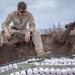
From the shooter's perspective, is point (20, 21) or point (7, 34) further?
point (20, 21)

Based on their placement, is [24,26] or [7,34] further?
[24,26]

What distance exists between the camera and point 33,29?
28.4 feet

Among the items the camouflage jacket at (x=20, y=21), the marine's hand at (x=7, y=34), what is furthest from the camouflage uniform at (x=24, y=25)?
the marine's hand at (x=7, y=34)

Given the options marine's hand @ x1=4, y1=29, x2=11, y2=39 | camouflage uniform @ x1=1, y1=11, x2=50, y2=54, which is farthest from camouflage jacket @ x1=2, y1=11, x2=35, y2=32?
marine's hand @ x1=4, y1=29, x2=11, y2=39

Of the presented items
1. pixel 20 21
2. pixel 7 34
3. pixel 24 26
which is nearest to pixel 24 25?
pixel 24 26

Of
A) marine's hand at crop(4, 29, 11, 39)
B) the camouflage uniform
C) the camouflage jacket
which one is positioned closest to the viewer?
marine's hand at crop(4, 29, 11, 39)

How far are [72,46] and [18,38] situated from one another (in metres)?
1.62

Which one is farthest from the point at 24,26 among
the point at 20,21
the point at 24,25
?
the point at 20,21

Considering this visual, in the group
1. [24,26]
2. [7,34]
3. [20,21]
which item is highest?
[20,21]

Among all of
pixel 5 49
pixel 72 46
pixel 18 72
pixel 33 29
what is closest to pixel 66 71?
pixel 18 72

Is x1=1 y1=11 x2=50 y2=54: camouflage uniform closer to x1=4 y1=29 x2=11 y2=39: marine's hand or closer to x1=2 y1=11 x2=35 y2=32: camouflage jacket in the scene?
x1=2 y1=11 x2=35 y2=32: camouflage jacket

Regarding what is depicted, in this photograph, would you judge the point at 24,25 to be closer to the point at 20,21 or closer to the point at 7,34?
the point at 20,21

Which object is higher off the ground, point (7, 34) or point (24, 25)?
point (24, 25)

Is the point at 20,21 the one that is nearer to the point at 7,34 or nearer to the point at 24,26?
the point at 24,26
